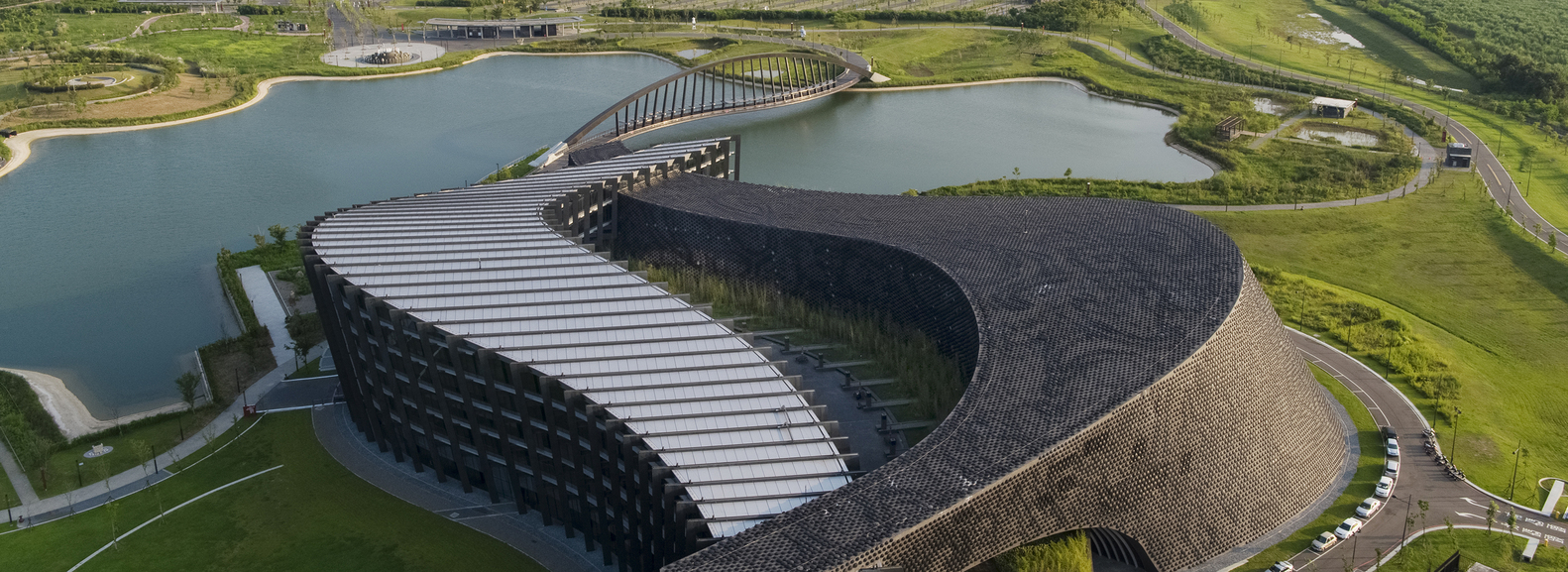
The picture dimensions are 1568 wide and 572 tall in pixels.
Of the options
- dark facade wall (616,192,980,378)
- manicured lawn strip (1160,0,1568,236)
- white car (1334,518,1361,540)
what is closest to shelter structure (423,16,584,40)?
manicured lawn strip (1160,0,1568,236)

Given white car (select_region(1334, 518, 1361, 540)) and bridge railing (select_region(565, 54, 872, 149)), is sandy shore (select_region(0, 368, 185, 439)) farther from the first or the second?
white car (select_region(1334, 518, 1361, 540))

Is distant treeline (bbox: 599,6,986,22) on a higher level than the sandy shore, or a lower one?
higher

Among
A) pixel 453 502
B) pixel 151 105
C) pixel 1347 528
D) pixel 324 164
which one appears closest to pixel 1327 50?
pixel 1347 528

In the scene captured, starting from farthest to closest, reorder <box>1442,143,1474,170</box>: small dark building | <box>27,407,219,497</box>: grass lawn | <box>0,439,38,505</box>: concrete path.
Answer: <box>1442,143,1474,170</box>: small dark building → <box>27,407,219,497</box>: grass lawn → <box>0,439,38,505</box>: concrete path

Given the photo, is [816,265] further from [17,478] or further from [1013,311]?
[17,478]

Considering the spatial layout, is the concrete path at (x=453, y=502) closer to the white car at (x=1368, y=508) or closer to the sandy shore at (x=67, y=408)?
the sandy shore at (x=67, y=408)

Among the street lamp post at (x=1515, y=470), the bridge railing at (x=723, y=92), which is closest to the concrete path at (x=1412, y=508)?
the street lamp post at (x=1515, y=470)
